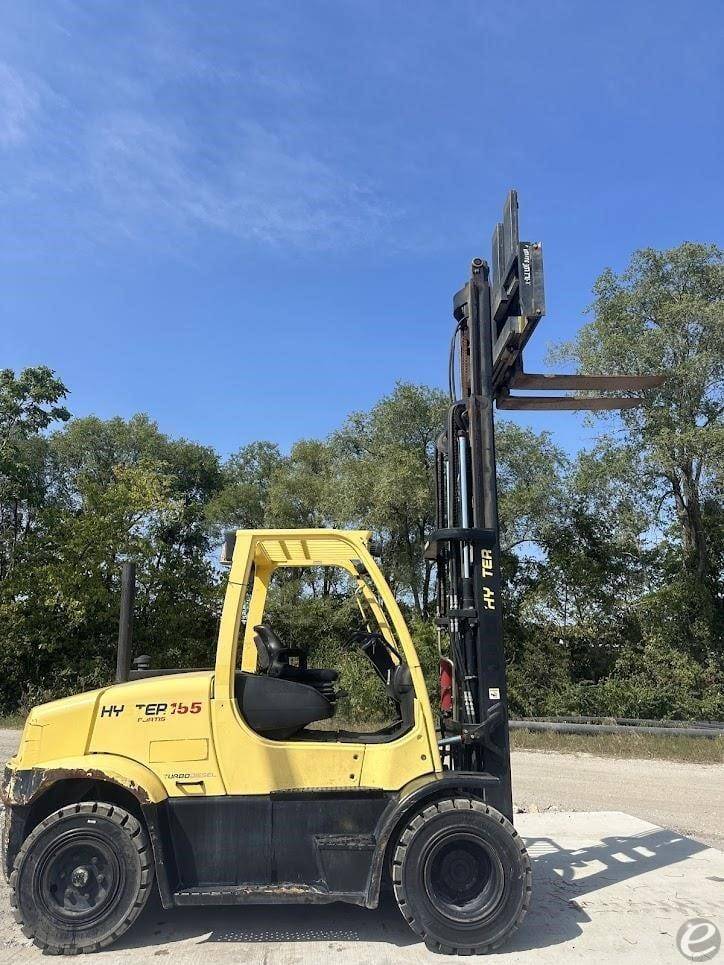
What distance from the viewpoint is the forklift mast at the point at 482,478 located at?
5207 millimetres

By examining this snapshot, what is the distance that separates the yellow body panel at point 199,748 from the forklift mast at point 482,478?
0.61m

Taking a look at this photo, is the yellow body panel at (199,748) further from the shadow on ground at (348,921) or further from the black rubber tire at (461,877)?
the shadow on ground at (348,921)

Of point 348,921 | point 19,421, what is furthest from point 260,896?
point 19,421

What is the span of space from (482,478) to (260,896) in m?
3.19

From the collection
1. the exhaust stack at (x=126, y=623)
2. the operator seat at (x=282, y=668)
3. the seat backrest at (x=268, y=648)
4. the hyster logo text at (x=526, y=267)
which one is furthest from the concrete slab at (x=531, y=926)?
the hyster logo text at (x=526, y=267)

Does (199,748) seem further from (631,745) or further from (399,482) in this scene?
(399,482)

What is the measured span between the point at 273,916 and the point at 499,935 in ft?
5.06

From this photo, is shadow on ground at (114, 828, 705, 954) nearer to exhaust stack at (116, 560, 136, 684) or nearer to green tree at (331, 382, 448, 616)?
exhaust stack at (116, 560, 136, 684)

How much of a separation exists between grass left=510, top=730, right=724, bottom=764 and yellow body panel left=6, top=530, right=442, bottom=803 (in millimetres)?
10124

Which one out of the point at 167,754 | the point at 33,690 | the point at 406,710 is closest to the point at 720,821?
the point at 406,710

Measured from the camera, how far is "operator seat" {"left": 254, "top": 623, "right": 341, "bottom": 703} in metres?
4.98

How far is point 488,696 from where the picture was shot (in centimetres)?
522

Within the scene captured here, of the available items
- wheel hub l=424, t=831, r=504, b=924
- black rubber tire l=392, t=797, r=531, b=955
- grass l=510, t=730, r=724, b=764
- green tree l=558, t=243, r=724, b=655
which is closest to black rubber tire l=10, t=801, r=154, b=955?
black rubber tire l=392, t=797, r=531, b=955

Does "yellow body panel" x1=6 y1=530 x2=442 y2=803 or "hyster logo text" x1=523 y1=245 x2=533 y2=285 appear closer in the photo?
"yellow body panel" x1=6 y1=530 x2=442 y2=803
